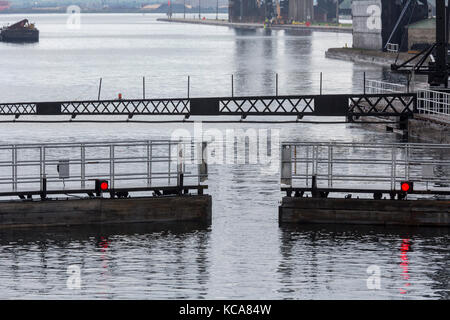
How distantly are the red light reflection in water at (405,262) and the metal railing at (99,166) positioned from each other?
773 centimetres

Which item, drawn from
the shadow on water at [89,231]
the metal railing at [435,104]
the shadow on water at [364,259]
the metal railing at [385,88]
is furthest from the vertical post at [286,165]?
the metal railing at [385,88]

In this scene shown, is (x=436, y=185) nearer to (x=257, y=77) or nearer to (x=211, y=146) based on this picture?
(x=211, y=146)

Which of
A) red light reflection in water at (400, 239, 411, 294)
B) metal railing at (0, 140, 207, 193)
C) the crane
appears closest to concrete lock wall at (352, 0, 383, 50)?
the crane

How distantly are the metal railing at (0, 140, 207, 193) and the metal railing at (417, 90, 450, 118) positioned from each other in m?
15.5

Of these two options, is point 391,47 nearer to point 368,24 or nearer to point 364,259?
point 368,24

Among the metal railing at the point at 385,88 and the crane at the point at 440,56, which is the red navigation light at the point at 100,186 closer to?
the crane at the point at 440,56

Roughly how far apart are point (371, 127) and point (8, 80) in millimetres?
97031

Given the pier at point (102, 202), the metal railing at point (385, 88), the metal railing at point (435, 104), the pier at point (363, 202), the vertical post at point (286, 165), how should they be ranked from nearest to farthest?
the pier at point (102, 202)
the pier at point (363, 202)
the vertical post at point (286, 165)
the metal railing at point (435, 104)
the metal railing at point (385, 88)

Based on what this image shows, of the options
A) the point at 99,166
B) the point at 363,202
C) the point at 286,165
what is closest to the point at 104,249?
the point at 286,165

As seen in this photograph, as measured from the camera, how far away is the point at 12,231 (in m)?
34.9

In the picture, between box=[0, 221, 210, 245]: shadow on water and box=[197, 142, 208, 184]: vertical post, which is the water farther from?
box=[197, 142, 208, 184]: vertical post

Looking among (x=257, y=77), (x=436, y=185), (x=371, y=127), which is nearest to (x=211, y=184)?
(x=436, y=185)

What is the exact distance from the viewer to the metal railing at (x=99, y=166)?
3556cm
